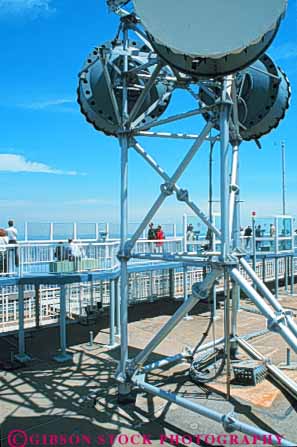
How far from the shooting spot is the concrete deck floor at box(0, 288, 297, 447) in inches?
271

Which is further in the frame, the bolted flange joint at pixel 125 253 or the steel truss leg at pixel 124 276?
the bolted flange joint at pixel 125 253

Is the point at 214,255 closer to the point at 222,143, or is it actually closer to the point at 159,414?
the point at 222,143

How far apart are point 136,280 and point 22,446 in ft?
40.3

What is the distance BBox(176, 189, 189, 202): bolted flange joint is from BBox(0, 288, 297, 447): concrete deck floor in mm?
3877

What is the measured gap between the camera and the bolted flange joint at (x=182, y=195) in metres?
7.77

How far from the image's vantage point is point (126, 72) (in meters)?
8.09

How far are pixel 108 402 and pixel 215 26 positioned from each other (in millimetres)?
6813

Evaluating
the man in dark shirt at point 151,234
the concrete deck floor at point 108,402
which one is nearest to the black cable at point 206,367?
the concrete deck floor at point 108,402

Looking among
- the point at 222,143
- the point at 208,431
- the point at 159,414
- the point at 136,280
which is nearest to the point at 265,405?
the point at 208,431

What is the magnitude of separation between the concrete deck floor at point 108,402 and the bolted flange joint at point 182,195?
3.88 m

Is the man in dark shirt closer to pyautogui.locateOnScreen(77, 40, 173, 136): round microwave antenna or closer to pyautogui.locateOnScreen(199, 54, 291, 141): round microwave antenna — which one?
pyautogui.locateOnScreen(77, 40, 173, 136): round microwave antenna

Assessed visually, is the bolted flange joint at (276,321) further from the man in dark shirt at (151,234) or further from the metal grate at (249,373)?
the man in dark shirt at (151,234)

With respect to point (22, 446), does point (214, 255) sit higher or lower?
higher

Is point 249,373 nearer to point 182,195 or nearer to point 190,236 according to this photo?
point 182,195
